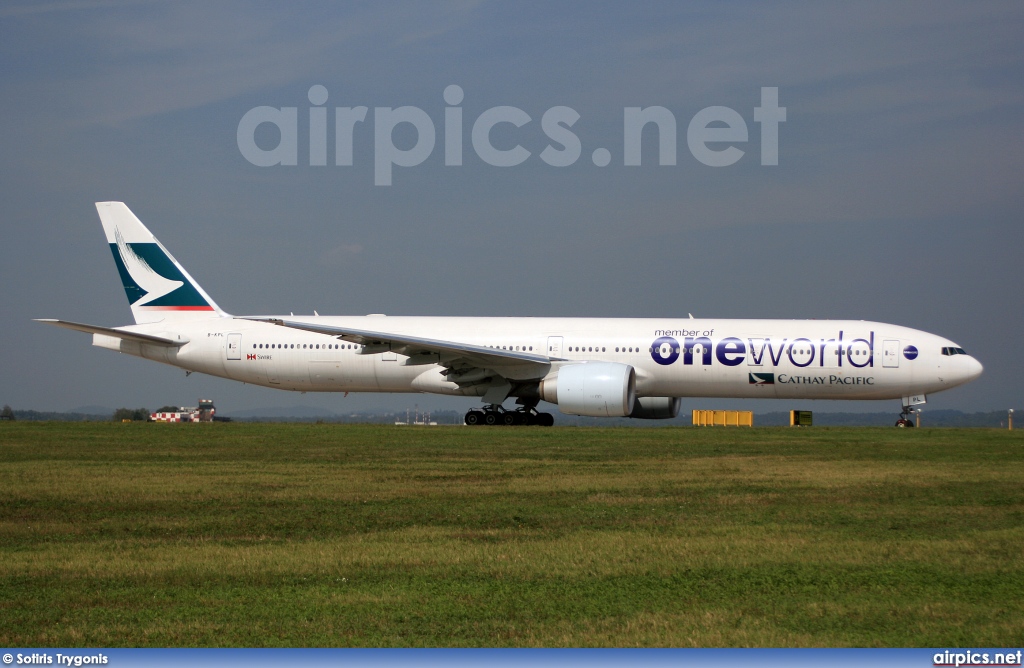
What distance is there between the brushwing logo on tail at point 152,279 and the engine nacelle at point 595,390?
486 inches

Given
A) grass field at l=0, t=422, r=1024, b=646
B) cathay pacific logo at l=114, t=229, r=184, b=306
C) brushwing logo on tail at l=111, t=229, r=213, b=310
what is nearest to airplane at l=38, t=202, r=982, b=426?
brushwing logo on tail at l=111, t=229, r=213, b=310

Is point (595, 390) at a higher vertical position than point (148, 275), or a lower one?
lower

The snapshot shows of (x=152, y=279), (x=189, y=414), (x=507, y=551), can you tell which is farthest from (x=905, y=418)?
(x=189, y=414)

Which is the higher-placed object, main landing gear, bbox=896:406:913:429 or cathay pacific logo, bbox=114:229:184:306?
cathay pacific logo, bbox=114:229:184:306

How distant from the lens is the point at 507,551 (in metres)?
8.73

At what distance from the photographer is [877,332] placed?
28.5 m

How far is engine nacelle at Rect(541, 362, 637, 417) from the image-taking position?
86.3 ft

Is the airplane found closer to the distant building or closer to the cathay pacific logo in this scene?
the cathay pacific logo

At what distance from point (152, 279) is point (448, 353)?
35.9 feet

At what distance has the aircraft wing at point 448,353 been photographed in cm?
2747

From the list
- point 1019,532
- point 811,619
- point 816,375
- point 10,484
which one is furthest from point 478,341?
point 811,619

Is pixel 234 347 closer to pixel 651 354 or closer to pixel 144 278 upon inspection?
pixel 144 278

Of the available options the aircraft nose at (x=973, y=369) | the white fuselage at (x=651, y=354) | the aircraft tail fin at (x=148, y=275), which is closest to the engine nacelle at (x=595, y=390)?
the white fuselage at (x=651, y=354)

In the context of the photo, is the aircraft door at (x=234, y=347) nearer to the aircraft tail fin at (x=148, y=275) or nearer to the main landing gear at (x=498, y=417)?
the aircraft tail fin at (x=148, y=275)
